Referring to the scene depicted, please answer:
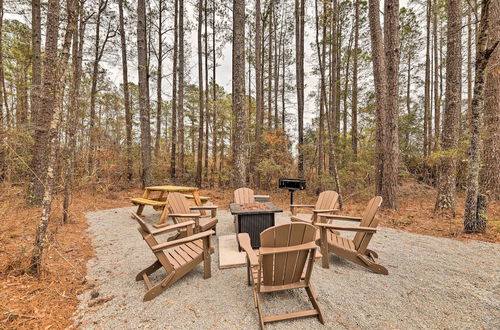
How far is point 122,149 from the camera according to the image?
9789 mm

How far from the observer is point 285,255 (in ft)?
6.58

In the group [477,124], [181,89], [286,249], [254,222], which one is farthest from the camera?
[181,89]

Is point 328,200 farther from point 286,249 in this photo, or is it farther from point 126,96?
point 126,96

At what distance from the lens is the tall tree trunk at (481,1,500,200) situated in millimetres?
5844

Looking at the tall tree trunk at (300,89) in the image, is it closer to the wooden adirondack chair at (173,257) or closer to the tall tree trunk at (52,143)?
the wooden adirondack chair at (173,257)

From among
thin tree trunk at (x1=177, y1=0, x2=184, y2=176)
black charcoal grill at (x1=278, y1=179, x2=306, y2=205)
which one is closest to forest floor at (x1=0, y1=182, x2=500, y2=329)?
black charcoal grill at (x1=278, y1=179, x2=306, y2=205)

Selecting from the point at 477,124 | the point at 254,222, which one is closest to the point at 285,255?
the point at 254,222

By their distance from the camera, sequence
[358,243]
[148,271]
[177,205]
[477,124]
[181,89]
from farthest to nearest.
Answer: [181,89]
[177,205]
[477,124]
[358,243]
[148,271]

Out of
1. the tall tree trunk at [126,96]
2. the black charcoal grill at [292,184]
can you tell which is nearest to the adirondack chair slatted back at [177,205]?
the black charcoal grill at [292,184]

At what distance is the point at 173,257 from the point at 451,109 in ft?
24.3

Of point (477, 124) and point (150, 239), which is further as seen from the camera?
point (477, 124)

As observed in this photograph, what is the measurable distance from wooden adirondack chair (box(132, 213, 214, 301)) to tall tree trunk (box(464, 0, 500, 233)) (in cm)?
472

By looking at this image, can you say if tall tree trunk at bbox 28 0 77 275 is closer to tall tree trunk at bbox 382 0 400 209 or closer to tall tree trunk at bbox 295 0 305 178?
tall tree trunk at bbox 382 0 400 209

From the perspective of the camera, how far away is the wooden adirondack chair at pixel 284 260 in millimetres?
1929
